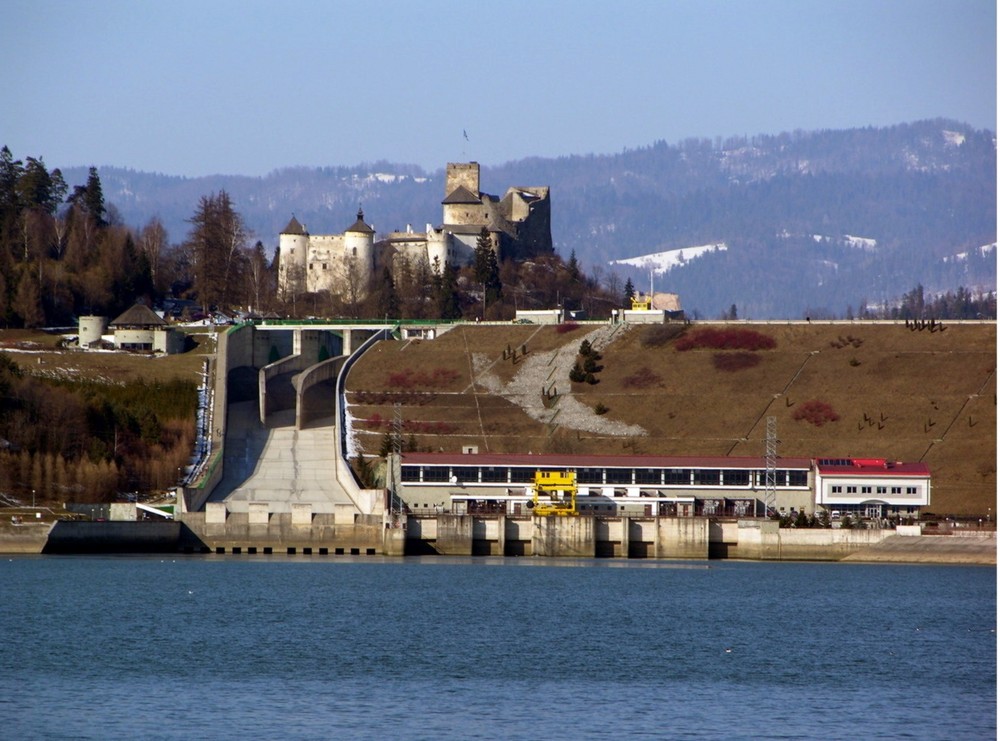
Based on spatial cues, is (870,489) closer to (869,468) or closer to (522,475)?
(869,468)

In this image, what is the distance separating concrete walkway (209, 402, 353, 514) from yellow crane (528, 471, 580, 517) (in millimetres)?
9252

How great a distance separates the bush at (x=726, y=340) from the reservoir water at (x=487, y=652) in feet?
118

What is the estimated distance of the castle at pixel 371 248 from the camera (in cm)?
14450

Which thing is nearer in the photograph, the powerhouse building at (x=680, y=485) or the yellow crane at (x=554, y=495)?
the yellow crane at (x=554, y=495)

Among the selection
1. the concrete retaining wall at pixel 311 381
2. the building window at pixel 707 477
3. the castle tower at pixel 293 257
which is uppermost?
the castle tower at pixel 293 257

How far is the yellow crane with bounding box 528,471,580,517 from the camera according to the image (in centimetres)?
8562

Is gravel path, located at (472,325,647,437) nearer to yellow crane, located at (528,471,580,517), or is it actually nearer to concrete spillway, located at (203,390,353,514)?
concrete spillway, located at (203,390,353,514)

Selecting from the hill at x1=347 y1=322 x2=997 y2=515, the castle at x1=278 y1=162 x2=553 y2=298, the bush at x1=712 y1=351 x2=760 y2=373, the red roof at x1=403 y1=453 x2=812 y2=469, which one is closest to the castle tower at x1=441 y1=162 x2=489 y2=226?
the castle at x1=278 y1=162 x2=553 y2=298

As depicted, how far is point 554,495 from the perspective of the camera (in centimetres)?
8619

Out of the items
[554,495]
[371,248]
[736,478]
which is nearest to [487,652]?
[554,495]

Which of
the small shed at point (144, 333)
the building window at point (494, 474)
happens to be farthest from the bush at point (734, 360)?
the small shed at point (144, 333)

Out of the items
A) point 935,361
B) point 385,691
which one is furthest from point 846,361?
point 385,691

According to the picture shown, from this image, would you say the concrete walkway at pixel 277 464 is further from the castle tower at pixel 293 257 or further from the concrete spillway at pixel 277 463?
the castle tower at pixel 293 257

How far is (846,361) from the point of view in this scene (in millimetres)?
106312
